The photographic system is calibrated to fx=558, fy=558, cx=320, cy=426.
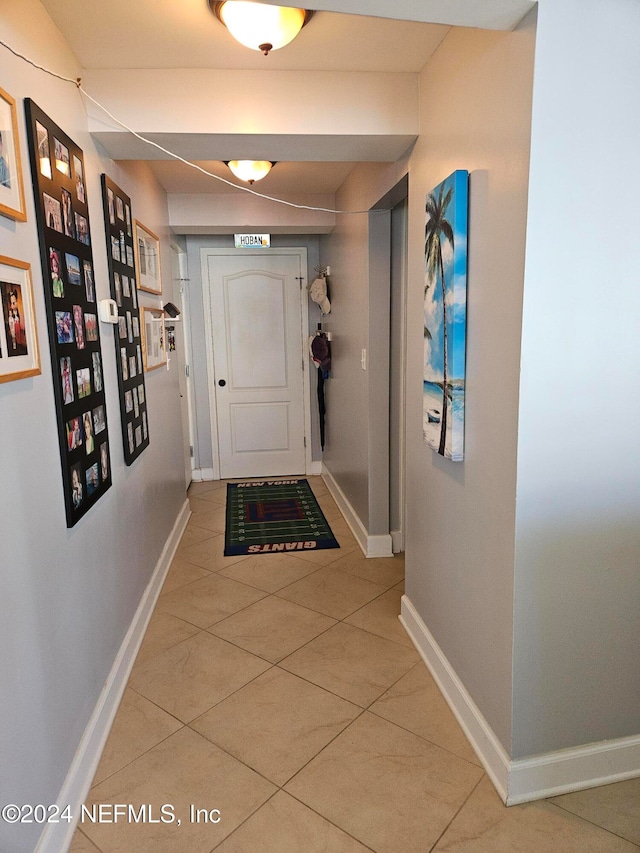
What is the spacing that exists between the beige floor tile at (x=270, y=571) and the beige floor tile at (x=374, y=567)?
0.66 ft

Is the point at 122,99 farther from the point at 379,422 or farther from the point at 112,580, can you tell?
the point at 379,422

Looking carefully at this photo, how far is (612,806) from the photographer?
164 centimetres

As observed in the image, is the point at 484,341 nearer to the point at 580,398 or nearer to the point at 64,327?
Result: the point at 580,398

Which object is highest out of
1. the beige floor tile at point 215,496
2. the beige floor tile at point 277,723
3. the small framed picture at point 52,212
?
the small framed picture at point 52,212

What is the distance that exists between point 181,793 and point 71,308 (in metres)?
1.55

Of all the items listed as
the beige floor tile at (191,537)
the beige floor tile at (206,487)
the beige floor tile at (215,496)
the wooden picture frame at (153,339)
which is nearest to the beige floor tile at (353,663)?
the beige floor tile at (191,537)

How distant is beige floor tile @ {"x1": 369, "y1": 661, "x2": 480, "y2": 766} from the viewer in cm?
191

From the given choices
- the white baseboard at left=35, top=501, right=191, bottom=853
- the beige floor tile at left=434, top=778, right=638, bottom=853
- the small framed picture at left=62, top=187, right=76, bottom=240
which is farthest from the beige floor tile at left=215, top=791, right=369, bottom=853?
the small framed picture at left=62, top=187, right=76, bottom=240

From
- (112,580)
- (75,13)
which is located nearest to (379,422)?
(112,580)

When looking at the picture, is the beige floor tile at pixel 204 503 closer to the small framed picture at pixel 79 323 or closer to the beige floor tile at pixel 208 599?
the beige floor tile at pixel 208 599

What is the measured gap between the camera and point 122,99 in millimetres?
2066

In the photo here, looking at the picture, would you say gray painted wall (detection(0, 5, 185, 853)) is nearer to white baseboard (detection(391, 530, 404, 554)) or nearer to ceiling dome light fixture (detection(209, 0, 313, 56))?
ceiling dome light fixture (detection(209, 0, 313, 56))

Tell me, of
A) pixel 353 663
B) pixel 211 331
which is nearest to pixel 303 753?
pixel 353 663

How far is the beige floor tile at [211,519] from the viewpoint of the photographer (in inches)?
160
